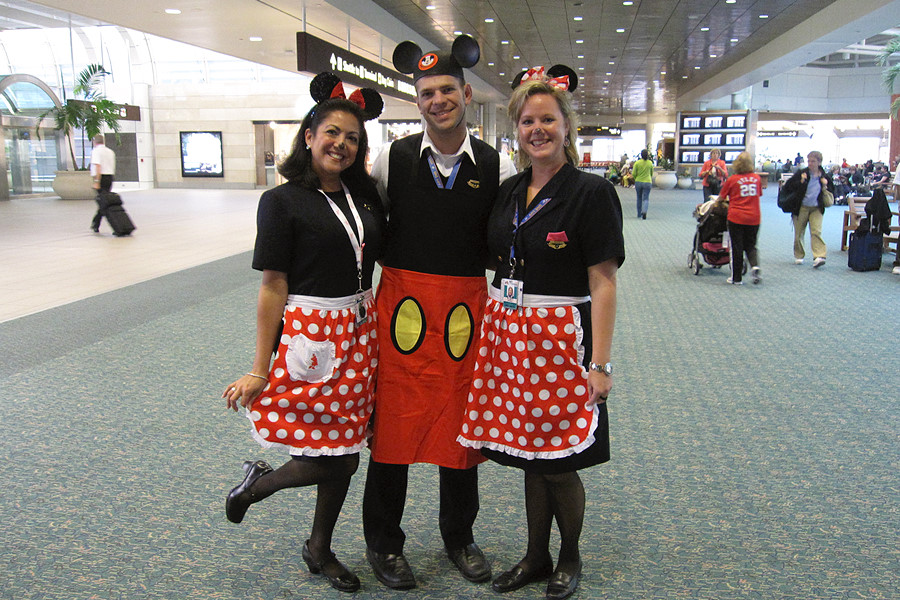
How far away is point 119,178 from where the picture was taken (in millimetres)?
30531

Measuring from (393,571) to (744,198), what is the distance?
6.91 metres

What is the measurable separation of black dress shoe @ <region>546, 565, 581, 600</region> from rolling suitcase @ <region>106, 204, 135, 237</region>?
11.3 metres

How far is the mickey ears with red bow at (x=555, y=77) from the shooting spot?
7.13 ft

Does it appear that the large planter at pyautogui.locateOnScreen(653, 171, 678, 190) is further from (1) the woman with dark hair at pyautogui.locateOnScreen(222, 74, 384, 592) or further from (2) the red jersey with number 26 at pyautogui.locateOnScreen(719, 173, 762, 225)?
(1) the woman with dark hair at pyautogui.locateOnScreen(222, 74, 384, 592)

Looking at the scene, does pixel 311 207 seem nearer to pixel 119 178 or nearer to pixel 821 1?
pixel 821 1

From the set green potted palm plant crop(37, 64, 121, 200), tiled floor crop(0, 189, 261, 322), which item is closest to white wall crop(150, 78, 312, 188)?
green potted palm plant crop(37, 64, 121, 200)

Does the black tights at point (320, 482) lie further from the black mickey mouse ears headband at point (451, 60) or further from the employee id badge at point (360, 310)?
the black mickey mouse ears headband at point (451, 60)

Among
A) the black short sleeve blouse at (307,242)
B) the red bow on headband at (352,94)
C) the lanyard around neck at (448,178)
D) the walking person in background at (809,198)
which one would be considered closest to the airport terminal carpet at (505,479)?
the black short sleeve blouse at (307,242)

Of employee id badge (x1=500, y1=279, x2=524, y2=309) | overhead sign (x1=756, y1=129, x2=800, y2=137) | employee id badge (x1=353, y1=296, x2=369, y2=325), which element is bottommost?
employee id badge (x1=353, y1=296, x2=369, y2=325)

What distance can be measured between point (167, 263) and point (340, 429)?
7796 mm

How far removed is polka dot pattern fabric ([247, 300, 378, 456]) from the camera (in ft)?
7.07

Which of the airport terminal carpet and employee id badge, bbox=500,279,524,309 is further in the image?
the airport terminal carpet

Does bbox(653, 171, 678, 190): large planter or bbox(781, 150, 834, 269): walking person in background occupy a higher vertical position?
bbox(653, 171, 678, 190): large planter

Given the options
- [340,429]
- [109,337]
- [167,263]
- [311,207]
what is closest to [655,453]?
[340,429]
